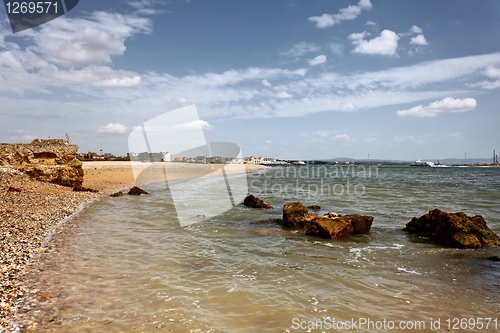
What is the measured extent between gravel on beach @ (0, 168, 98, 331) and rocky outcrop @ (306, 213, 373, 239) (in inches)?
314

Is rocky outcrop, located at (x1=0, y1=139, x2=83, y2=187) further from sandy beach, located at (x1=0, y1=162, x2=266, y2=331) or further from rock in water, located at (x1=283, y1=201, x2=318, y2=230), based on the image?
rock in water, located at (x1=283, y1=201, x2=318, y2=230)

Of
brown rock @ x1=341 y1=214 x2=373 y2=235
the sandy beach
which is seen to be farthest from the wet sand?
brown rock @ x1=341 y1=214 x2=373 y2=235

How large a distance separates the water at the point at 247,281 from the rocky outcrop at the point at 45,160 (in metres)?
10.6

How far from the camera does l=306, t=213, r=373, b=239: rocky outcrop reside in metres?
9.65

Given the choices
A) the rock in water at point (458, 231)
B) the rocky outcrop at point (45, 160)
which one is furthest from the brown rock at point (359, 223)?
the rocky outcrop at point (45, 160)

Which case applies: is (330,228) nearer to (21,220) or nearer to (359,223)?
(359,223)

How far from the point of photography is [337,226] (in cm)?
979

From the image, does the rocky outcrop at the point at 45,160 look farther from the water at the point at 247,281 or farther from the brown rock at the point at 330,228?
the brown rock at the point at 330,228

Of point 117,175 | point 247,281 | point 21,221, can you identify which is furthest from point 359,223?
point 117,175

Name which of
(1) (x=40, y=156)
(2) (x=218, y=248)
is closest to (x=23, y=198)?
(1) (x=40, y=156)

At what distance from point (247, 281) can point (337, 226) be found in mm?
5025

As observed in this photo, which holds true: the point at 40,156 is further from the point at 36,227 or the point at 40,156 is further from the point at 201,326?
the point at 201,326

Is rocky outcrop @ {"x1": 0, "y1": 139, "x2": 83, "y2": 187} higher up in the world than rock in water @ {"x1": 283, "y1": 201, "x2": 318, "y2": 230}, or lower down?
higher up

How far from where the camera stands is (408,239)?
32.1ft
